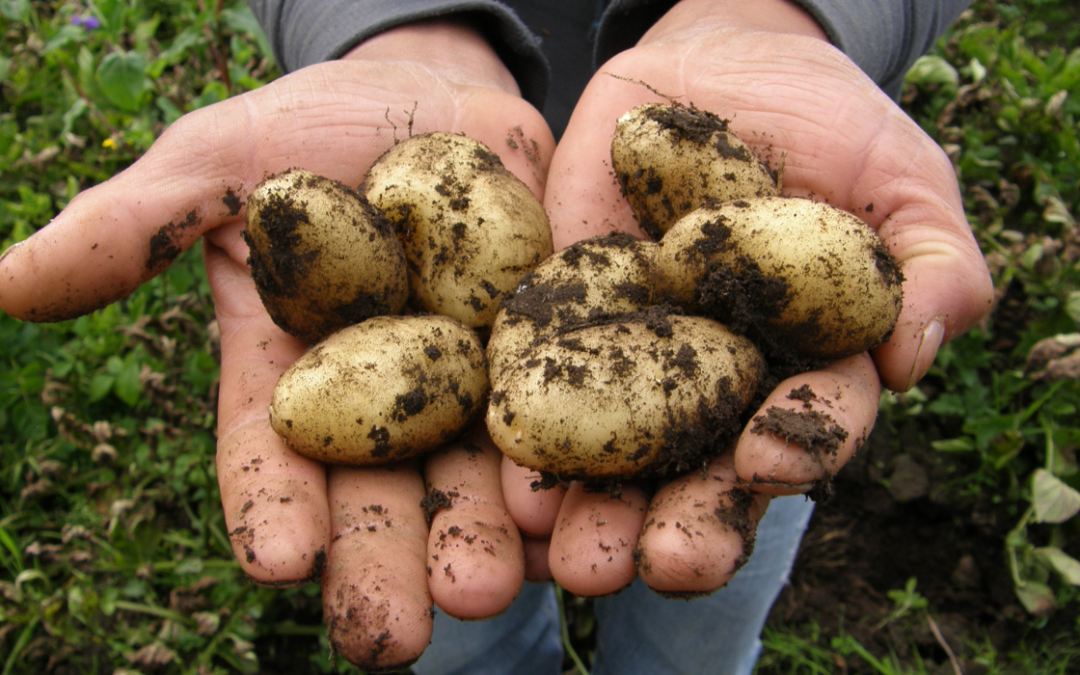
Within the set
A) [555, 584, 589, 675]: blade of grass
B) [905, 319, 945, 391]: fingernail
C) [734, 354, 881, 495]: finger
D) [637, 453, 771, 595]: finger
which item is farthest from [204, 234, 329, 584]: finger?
[555, 584, 589, 675]: blade of grass

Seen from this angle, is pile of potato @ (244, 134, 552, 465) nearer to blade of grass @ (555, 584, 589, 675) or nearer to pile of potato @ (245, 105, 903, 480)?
pile of potato @ (245, 105, 903, 480)

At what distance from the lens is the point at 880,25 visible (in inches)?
105

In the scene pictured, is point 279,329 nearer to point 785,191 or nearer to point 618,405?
point 618,405

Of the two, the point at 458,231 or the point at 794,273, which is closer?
the point at 794,273

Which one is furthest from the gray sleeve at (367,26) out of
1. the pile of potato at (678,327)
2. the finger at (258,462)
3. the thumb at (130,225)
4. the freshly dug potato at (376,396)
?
the freshly dug potato at (376,396)

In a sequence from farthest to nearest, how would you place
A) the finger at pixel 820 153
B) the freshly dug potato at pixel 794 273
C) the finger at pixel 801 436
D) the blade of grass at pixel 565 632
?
the blade of grass at pixel 565 632
the finger at pixel 820 153
the freshly dug potato at pixel 794 273
the finger at pixel 801 436

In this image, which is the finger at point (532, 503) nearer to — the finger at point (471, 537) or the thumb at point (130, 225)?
the finger at point (471, 537)

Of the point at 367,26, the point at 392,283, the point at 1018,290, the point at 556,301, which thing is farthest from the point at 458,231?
the point at 1018,290

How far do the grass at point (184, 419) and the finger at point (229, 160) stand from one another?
844 millimetres

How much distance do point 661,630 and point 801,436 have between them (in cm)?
154

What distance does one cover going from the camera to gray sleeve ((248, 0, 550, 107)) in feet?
9.41

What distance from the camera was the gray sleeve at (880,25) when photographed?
2.65 metres

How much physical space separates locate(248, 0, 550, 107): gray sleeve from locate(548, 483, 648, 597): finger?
1964mm

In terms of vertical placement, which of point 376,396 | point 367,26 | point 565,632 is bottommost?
point 565,632
